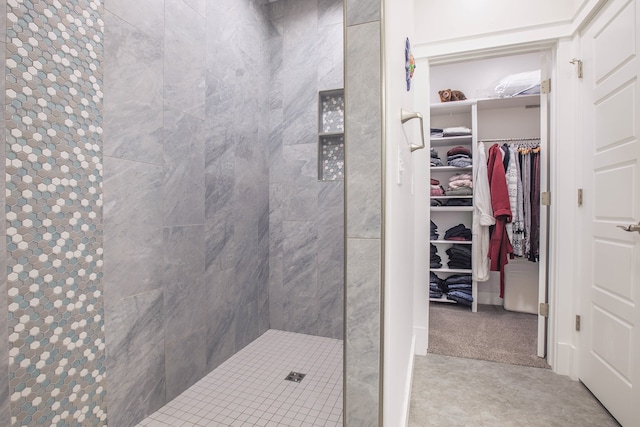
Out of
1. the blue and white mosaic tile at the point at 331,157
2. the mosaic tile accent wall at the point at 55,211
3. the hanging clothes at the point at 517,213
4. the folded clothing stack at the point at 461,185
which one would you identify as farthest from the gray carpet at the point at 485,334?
the mosaic tile accent wall at the point at 55,211

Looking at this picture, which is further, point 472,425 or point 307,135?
point 307,135

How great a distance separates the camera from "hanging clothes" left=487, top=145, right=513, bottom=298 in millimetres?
2869

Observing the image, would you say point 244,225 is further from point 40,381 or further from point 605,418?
point 605,418

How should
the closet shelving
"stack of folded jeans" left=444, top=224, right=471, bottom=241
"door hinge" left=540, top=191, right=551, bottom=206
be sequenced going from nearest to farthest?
"door hinge" left=540, top=191, right=551, bottom=206 < the closet shelving < "stack of folded jeans" left=444, top=224, right=471, bottom=241

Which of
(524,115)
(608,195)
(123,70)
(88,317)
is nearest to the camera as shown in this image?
(88,317)

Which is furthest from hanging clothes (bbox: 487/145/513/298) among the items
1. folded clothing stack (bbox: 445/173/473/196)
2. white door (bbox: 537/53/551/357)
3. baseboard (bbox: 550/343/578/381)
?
baseboard (bbox: 550/343/578/381)

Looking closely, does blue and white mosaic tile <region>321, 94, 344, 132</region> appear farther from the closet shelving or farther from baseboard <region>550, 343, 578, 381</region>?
baseboard <region>550, 343, 578, 381</region>

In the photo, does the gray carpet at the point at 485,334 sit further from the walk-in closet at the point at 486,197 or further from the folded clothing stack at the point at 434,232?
the folded clothing stack at the point at 434,232

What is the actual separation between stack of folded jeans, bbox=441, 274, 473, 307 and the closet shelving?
0.19 feet

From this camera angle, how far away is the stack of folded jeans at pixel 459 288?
3.08 m

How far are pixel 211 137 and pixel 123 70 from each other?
1.98ft

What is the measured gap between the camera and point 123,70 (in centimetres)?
131

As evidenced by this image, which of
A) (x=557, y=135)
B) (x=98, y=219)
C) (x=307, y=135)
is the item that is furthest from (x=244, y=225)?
(x=557, y=135)

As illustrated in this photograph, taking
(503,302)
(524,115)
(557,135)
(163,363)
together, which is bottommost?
(503,302)
